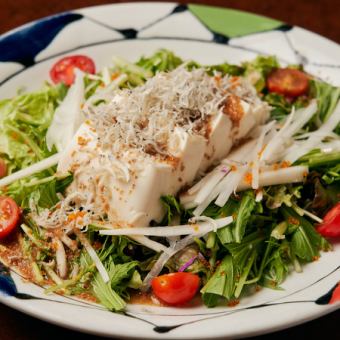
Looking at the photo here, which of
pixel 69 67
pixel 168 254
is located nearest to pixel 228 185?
pixel 168 254

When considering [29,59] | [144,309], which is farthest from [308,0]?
[144,309]

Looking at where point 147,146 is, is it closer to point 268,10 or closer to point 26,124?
point 26,124

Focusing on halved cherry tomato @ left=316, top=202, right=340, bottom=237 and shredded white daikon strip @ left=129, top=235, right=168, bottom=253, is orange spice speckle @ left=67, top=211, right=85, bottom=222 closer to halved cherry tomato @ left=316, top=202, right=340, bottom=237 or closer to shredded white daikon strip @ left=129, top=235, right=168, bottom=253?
shredded white daikon strip @ left=129, top=235, right=168, bottom=253

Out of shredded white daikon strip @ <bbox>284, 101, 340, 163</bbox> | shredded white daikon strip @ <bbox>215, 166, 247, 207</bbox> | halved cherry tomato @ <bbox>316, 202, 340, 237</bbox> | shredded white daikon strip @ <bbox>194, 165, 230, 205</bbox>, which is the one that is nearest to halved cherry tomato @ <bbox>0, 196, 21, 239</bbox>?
shredded white daikon strip @ <bbox>194, 165, 230, 205</bbox>

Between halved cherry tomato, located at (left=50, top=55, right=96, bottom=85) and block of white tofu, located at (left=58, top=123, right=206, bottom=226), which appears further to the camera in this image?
halved cherry tomato, located at (left=50, top=55, right=96, bottom=85)

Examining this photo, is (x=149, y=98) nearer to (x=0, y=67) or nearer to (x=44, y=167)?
(x=44, y=167)

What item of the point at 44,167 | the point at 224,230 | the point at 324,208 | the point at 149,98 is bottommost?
the point at 324,208
